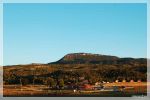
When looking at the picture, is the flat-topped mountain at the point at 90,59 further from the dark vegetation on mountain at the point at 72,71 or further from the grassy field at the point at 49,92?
the grassy field at the point at 49,92

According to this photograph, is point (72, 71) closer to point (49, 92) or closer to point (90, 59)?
point (90, 59)

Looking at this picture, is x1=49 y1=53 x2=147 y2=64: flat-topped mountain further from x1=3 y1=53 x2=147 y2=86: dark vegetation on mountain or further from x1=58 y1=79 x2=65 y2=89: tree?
x1=58 y1=79 x2=65 y2=89: tree

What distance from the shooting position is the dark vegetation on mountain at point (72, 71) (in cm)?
648

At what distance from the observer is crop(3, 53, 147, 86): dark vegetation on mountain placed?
648cm

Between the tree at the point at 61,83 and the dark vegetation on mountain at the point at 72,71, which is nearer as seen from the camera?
the dark vegetation on mountain at the point at 72,71

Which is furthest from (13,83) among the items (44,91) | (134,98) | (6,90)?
(134,98)

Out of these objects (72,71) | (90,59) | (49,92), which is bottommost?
(49,92)

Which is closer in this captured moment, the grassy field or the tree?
the grassy field

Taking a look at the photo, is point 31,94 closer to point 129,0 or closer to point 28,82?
point 28,82

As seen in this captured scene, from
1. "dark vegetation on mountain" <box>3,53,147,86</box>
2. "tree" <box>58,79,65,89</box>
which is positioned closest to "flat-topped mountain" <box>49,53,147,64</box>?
"dark vegetation on mountain" <box>3,53,147,86</box>

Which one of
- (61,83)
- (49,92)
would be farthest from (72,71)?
(49,92)

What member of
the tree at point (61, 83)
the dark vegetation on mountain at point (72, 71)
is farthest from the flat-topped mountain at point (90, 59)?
the tree at point (61, 83)

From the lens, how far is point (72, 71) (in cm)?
659

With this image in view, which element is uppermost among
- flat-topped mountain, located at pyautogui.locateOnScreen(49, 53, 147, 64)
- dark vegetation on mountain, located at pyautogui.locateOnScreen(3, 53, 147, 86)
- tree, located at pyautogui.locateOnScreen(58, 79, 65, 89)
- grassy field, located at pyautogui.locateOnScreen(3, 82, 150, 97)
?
flat-topped mountain, located at pyautogui.locateOnScreen(49, 53, 147, 64)
